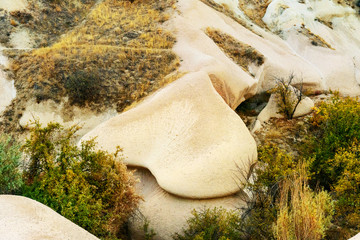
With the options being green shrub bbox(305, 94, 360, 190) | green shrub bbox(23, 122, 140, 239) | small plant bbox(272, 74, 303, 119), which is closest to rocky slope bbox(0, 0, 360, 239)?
small plant bbox(272, 74, 303, 119)

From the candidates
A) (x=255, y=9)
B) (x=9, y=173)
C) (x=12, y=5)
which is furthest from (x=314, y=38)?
(x=9, y=173)

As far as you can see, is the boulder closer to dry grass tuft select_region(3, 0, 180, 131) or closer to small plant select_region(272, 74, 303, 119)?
small plant select_region(272, 74, 303, 119)

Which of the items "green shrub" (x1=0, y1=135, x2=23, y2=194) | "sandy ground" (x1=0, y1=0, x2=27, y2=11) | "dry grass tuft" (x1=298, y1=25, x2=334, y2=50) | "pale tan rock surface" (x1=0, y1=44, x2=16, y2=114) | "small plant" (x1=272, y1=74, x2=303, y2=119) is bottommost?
"small plant" (x1=272, y1=74, x2=303, y2=119)

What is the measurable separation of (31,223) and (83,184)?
3.52 m

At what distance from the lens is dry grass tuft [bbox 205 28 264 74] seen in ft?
65.6

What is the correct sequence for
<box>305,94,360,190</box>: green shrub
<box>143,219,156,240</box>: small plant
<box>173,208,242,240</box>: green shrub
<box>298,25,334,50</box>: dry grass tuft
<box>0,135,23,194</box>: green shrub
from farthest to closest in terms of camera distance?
<box>298,25,334,50</box>: dry grass tuft, <box>305,94,360,190</box>: green shrub, <box>143,219,156,240</box>: small plant, <box>173,208,242,240</box>: green shrub, <box>0,135,23,194</box>: green shrub

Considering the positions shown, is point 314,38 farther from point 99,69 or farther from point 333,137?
point 99,69

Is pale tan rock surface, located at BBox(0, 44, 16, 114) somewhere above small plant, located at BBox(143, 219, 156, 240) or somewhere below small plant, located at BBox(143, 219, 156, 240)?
above

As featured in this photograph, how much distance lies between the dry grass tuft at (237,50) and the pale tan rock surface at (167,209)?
967 centimetres

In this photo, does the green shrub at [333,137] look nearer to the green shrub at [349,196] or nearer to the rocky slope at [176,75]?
the green shrub at [349,196]

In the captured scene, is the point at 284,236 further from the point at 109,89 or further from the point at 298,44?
the point at 298,44

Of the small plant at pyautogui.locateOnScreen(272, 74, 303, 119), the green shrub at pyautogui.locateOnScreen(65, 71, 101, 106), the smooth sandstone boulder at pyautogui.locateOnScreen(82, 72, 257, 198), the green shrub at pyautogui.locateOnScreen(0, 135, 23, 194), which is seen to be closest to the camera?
the green shrub at pyautogui.locateOnScreen(0, 135, 23, 194)

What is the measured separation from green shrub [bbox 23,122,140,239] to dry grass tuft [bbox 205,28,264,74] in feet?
37.0

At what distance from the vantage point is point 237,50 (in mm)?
20312
